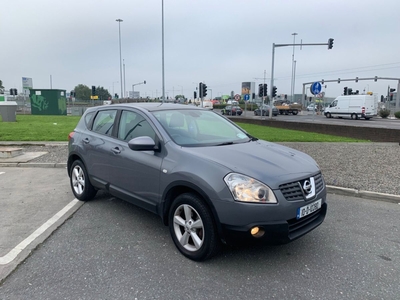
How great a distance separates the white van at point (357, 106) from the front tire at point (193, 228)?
1299 inches

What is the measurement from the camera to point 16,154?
9.12 m

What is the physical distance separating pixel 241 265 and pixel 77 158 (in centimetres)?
344

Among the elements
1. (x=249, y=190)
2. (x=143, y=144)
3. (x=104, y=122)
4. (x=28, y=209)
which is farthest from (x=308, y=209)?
(x=28, y=209)

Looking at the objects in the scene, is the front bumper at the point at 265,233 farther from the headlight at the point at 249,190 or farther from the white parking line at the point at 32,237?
the white parking line at the point at 32,237

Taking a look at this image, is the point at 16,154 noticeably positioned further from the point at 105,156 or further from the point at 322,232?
the point at 322,232

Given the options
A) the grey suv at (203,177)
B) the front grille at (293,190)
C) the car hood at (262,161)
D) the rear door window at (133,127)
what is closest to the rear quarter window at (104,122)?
the grey suv at (203,177)

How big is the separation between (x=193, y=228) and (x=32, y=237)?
7.00 ft

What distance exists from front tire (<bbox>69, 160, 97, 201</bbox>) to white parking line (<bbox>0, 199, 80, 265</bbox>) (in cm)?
21

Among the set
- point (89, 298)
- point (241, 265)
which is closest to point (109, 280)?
point (89, 298)

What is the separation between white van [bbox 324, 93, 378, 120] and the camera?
31625 mm

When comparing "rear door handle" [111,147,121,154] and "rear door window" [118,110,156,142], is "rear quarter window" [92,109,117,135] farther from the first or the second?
"rear door handle" [111,147,121,154]

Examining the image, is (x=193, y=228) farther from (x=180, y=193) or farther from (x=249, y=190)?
(x=249, y=190)

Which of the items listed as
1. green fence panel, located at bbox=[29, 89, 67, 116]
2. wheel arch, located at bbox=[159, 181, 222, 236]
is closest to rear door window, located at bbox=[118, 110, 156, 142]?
wheel arch, located at bbox=[159, 181, 222, 236]

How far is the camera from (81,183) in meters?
5.24
